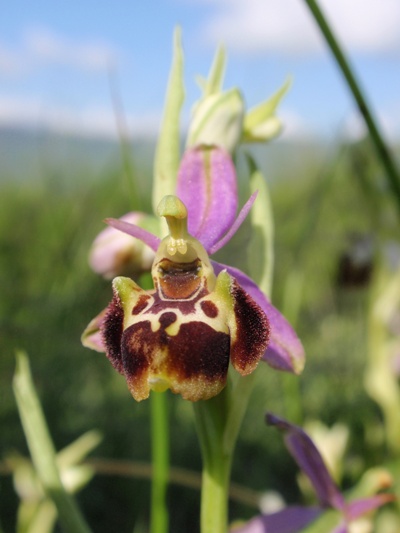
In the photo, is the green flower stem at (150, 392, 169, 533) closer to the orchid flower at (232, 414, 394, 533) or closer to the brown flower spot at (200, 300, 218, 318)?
the orchid flower at (232, 414, 394, 533)

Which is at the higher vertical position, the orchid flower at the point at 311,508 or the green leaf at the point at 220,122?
the green leaf at the point at 220,122

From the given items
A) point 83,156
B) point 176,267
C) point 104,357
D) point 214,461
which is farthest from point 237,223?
point 83,156

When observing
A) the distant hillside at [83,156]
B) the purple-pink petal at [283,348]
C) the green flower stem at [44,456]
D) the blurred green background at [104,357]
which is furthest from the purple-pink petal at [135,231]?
the distant hillside at [83,156]

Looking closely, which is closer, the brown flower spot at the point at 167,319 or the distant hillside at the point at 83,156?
the brown flower spot at the point at 167,319

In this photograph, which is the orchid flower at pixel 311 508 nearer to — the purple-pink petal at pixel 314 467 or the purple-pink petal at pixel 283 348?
the purple-pink petal at pixel 314 467

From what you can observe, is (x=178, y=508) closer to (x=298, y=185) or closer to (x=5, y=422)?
(x=5, y=422)

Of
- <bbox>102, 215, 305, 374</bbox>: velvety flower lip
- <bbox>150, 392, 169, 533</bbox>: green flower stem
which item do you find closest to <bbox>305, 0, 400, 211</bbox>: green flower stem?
<bbox>102, 215, 305, 374</bbox>: velvety flower lip

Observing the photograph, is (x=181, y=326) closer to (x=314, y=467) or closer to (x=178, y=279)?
(x=178, y=279)
